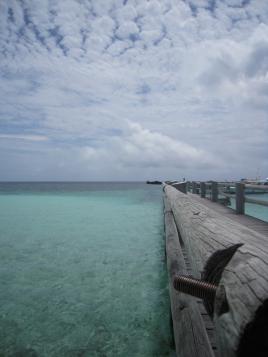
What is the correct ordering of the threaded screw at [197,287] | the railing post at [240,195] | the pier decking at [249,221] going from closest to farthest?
the threaded screw at [197,287] → the pier decking at [249,221] → the railing post at [240,195]

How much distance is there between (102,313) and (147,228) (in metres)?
8.76

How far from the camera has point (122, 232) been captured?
11828 millimetres

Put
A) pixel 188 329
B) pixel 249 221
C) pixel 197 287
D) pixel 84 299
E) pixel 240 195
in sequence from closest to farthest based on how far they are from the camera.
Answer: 1. pixel 197 287
2. pixel 188 329
3. pixel 84 299
4. pixel 249 221
5. pixel 240 195

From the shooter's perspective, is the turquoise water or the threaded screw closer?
the threaded screw

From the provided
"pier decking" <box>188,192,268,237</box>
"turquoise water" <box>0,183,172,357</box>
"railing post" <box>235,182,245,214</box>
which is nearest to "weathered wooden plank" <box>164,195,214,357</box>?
"turquoise water" <box>0,183,172,357</box>

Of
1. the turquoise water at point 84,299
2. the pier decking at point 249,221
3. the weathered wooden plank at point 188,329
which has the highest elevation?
the pier decking at point 249,221

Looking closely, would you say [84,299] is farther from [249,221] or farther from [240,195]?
[240,195]

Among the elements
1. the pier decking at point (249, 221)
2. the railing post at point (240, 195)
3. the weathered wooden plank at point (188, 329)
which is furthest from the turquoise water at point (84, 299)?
the railing post at point (240, 195)

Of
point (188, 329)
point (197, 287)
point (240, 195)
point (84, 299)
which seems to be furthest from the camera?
point (240, 195)

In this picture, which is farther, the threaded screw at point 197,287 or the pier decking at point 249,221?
the pier decking at point 249,221

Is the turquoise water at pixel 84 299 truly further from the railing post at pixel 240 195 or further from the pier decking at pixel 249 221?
the railing post at pixel 240 195

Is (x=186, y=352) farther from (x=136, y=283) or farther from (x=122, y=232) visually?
(x=122, y=232)

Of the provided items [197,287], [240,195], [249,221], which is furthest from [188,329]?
[240,195]

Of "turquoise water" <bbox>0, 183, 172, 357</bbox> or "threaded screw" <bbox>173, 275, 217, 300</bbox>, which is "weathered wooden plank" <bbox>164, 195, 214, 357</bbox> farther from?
"turquoise water" <bbox>0, 183, 172, 357</bbox>
